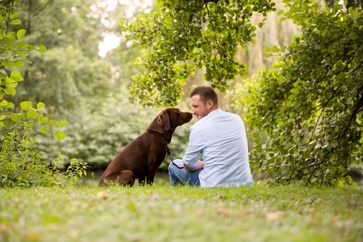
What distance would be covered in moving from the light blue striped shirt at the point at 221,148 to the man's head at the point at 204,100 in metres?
0.20

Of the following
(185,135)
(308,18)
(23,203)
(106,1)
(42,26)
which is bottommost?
(185,135)

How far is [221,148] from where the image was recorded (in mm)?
6883

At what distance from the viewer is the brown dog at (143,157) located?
298 inches

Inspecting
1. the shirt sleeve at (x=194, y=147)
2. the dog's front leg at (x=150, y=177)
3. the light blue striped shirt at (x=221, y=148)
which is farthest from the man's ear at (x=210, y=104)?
the dog's front leg at (x=150, y=177)

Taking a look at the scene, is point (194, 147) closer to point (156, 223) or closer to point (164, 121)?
point (164, 121)

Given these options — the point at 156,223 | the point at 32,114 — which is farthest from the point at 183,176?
the point at 156,223

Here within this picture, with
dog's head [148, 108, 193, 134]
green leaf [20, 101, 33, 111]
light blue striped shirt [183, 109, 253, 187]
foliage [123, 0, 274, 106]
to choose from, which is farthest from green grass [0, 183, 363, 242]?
foliage [123, 0, 274, 106]

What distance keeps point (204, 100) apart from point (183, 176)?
4.25 ft

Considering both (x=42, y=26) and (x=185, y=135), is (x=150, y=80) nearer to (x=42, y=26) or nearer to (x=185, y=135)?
(x=185, y=135)

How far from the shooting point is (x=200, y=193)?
17.6ft

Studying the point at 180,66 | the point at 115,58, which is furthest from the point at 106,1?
the point at 180,66

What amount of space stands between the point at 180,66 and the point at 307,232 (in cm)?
628

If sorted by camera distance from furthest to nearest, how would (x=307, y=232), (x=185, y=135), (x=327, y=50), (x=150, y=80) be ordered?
(x=185, y=135), (x=150, y=80), (x=327, y=50), (x=307, y=232)

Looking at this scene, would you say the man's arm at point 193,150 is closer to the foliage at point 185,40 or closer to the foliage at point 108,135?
the foliage at point 185,40
